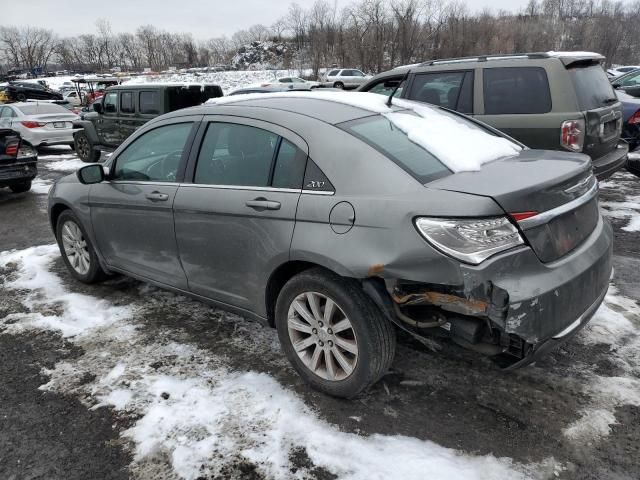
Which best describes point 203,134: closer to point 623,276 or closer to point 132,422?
point 132,422

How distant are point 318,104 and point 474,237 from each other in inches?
58.2

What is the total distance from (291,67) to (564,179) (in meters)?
63.3

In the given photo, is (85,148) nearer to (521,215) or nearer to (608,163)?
(608,163)

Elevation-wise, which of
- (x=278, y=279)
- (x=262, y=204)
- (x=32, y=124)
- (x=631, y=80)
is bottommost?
(x=278, y=279)

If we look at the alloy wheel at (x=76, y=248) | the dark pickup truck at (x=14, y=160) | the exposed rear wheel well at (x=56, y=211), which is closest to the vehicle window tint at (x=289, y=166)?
the alloy wheel at (x=76, y=248)

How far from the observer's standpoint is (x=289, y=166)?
280cm

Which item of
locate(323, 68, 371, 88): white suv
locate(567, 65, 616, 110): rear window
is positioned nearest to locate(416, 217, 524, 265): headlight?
locate(567, 65, 616, 110): rear window

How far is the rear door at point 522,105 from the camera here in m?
5.31

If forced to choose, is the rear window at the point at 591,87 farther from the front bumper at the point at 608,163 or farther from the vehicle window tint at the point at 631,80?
the vehicle window tint at the point at 631,80

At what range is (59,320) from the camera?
153 inches

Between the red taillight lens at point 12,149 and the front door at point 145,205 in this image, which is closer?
the front door at point 145,205

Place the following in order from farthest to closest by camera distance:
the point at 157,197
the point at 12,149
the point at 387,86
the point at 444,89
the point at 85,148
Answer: the point at 85,148
the point at 12,149
the point at 387,86
the point at 444,89
the point at 157,197

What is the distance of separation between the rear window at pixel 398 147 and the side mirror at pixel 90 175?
2260 mm

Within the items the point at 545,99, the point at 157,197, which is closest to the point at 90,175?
the point at 157,197
